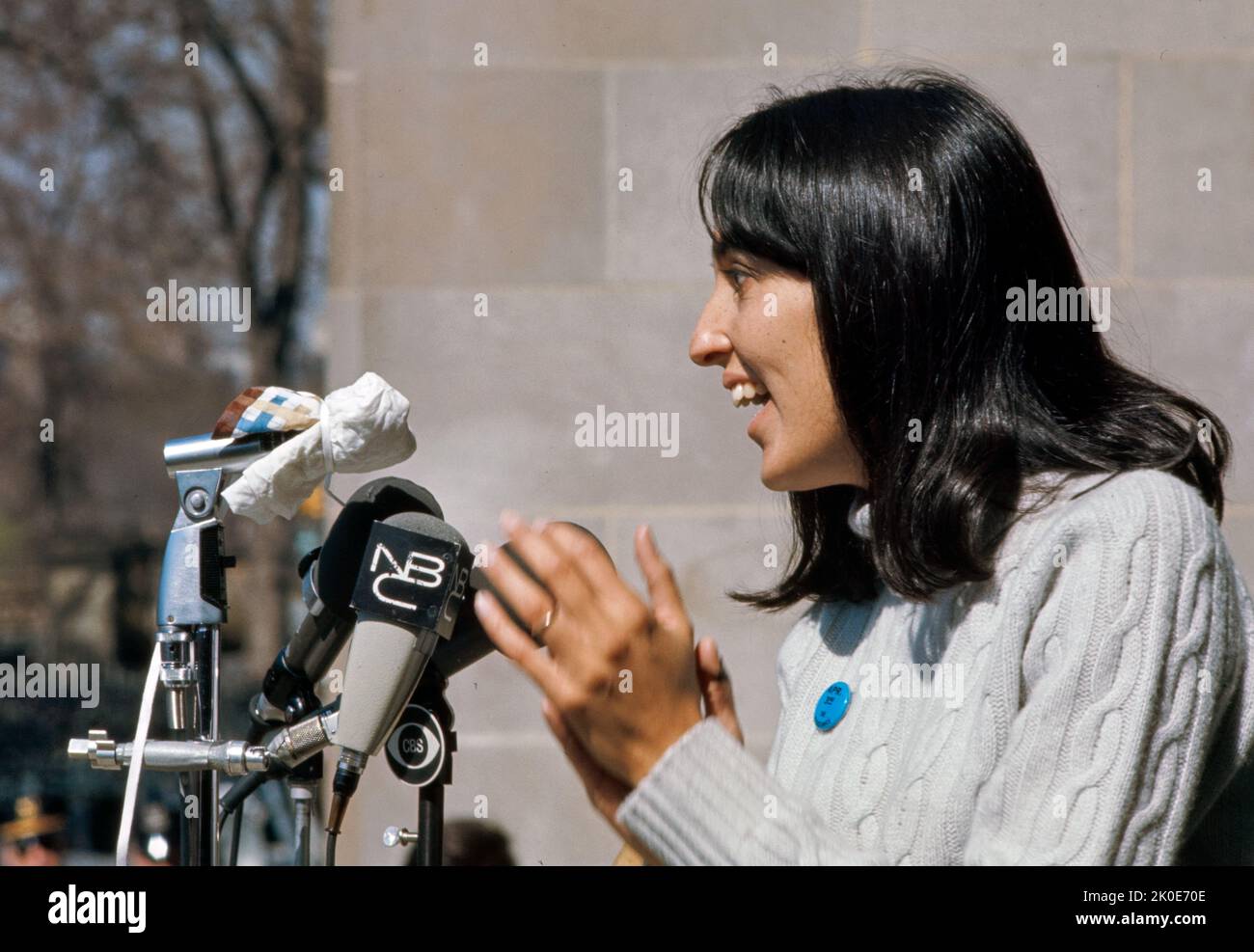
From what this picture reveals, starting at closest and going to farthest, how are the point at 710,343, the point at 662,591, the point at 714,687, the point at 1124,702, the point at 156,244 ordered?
1. the point at 1124,702
2. the point at 662,591
3. the point at 714,687
4. the point at 710,343
5. the point at 156,244

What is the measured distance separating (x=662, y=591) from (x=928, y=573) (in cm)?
37

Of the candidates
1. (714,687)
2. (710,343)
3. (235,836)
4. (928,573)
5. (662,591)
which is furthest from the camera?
(235,836)

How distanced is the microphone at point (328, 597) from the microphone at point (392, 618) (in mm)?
88

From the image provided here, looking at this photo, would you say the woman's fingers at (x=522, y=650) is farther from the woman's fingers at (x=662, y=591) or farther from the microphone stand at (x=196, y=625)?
the microphone stand at (x=196, y=625)

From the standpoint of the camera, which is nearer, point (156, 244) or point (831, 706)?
point (831, 706)

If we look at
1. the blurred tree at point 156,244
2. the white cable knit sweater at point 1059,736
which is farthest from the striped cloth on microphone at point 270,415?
the blurred tree at point 156,244

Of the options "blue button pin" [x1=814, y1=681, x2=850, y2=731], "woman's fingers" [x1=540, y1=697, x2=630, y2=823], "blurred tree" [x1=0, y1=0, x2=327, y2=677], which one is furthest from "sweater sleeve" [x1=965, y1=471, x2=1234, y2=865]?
"blurred tree" [x1=0, y1=0, x2=327, y2=677]

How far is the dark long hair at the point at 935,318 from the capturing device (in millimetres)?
1699

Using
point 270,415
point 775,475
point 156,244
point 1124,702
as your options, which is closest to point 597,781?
point 775,475

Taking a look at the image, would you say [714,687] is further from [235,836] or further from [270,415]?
[235,836]

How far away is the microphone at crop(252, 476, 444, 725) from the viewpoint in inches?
76.6

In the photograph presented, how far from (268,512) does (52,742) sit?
3289 millimetres

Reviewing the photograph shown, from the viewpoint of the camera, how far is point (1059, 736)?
1.45 meters
